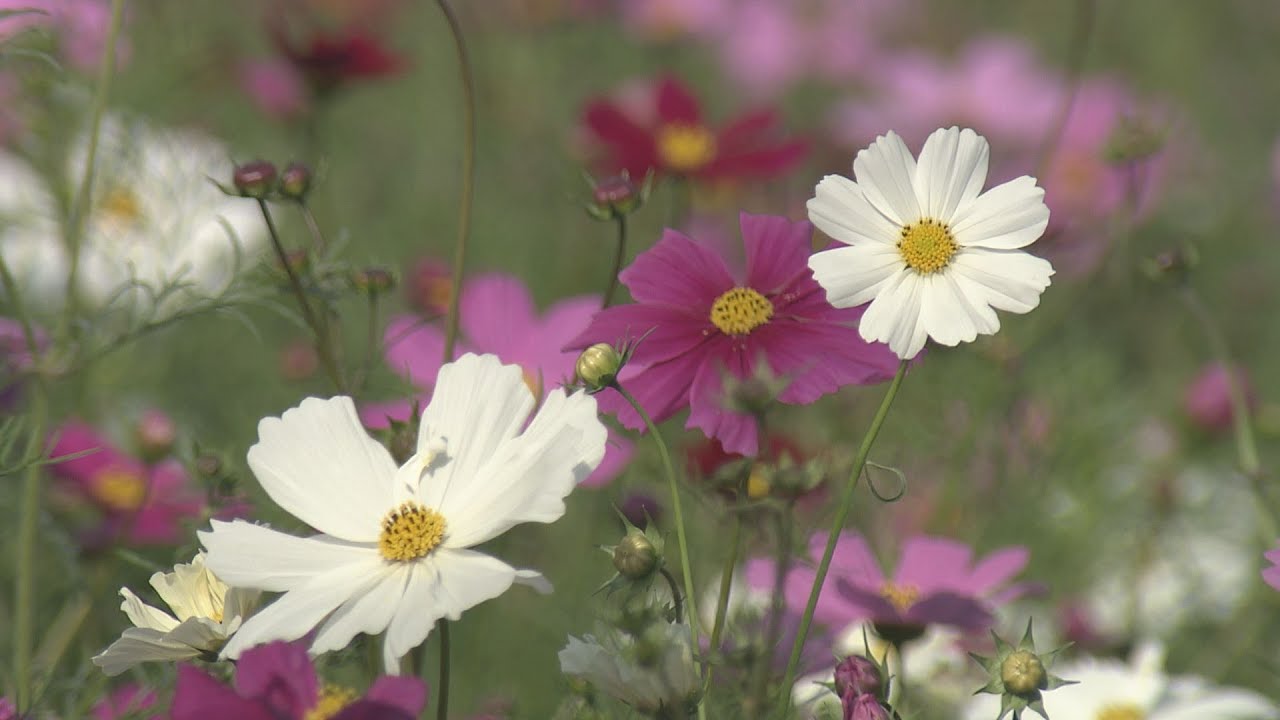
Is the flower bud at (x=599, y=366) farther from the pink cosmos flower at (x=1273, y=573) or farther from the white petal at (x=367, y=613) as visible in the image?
the pink cosmos flower at (x=1273, y=573)

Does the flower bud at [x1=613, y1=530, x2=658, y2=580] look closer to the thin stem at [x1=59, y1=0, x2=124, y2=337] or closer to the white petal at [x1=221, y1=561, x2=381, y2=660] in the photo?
the white petal at [x1=221, y1=561, x2=381, y2=660]

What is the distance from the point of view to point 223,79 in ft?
6.61

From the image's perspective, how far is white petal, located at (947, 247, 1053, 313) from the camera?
55 centimetres

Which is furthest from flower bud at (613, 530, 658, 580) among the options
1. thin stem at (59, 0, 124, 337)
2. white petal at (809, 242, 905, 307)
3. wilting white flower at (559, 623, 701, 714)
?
thin stem at (59, 0, 124, 337)

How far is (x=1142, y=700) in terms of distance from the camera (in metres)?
0.83

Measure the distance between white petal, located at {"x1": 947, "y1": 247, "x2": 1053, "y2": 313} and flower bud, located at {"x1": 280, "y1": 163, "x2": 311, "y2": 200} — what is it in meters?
0.32

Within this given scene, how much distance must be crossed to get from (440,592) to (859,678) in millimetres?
173

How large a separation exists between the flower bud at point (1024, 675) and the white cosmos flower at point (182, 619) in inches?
12.7

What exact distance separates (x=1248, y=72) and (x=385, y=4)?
5.97 feet

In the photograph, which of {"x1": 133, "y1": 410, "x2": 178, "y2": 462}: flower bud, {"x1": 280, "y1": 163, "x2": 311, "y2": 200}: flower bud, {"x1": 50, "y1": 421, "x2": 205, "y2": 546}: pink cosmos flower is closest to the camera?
{"x1": 280, "y1": 163, "x2": 311, "y2": 200}: flower bud

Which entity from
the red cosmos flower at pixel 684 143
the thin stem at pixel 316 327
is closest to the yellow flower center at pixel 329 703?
the thin stem at pixel 316 327

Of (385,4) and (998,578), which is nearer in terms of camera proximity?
(998,578)

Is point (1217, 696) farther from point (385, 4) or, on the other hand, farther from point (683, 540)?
point (385, 4)

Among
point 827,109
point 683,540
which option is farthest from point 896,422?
point 827,109
